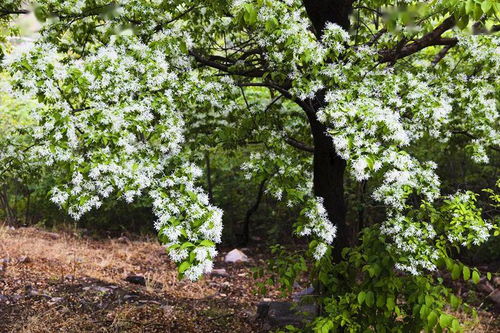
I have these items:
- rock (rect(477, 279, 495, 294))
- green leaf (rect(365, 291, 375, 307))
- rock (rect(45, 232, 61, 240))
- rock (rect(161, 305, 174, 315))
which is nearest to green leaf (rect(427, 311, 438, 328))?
green leaf (rect(365, 291, 375, 307))

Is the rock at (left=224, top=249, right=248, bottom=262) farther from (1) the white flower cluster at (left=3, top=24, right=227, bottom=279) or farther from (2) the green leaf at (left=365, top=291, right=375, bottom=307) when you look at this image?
(1) the white flower cluster at (left=3, top=24, right=227, bottom=279)

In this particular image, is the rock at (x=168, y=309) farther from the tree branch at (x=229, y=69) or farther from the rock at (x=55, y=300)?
the tree branch at (x=229, y=69)

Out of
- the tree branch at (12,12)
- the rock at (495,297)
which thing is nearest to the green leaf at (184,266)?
the tree branch at (12,12)

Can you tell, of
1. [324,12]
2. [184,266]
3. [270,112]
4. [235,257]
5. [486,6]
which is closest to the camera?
[486,6]

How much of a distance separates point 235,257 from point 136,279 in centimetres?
238

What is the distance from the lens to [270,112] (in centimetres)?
591

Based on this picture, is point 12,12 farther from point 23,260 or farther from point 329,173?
point 23,260

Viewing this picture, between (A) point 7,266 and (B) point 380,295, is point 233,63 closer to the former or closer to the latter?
(B) point 380,295

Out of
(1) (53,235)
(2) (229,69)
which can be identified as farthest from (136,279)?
(2) (229,69)

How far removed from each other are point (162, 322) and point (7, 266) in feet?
9.32


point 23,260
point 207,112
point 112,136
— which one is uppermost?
point 207,112

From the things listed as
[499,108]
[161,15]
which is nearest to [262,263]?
[499,108]

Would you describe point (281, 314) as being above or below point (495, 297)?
below

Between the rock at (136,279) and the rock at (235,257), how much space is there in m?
2.16
